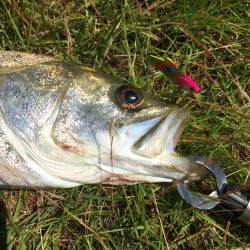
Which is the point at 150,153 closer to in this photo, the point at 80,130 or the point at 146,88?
the point at 80,130

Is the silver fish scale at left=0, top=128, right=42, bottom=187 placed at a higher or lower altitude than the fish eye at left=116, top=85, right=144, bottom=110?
lower

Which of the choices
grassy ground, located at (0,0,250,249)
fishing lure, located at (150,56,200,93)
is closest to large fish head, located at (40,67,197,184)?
fishing lure, located at (150,56,200,93)

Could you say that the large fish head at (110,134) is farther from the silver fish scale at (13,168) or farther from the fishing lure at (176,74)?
the fishing lure at (176,74)

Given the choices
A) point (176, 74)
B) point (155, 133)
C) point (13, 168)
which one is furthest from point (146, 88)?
point (13, 168)

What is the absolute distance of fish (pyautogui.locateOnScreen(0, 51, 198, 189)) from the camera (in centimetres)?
215

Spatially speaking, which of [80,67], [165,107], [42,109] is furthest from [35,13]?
[165,107]

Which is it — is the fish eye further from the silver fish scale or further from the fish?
the silver fish scale

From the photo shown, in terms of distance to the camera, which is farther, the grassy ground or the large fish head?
the grassy ground

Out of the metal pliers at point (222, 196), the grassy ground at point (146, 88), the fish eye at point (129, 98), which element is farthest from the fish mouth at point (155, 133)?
the grassy ground at point (146, 88)

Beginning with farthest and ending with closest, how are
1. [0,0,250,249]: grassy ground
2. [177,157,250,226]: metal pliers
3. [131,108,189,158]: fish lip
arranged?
[0,0,250,249]: grassy ground → [177,157,250,226]: metal pliers → [131,108,189,158]: fish lip

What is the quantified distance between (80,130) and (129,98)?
0.30 metres

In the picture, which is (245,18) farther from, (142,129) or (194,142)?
(142,129)

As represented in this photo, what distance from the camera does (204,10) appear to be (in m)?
3.04

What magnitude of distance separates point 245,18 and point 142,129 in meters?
1.45
